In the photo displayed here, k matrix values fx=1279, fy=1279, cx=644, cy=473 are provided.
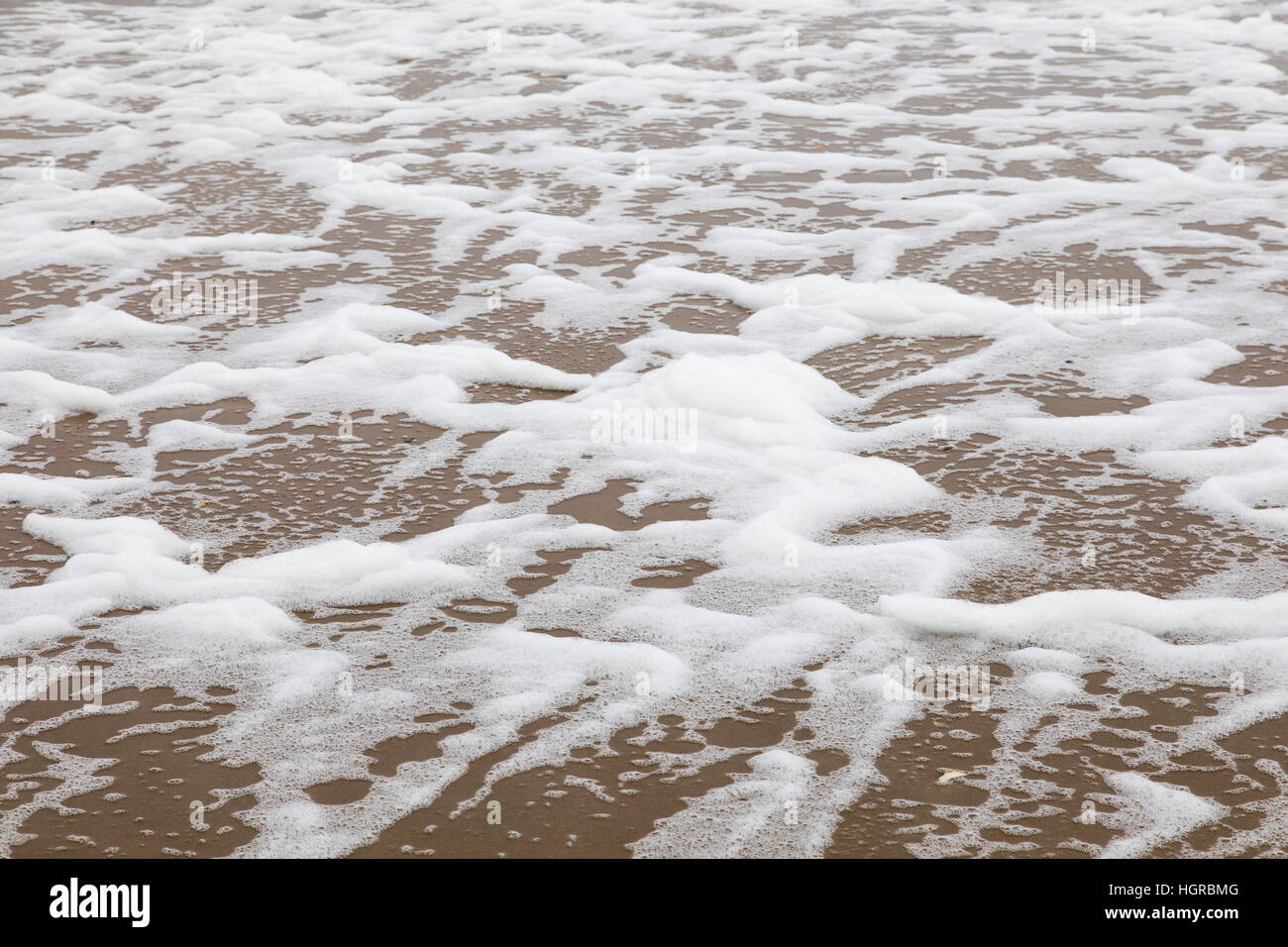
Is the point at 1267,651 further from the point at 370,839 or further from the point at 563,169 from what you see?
the point at 563,169

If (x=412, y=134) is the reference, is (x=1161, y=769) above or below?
below

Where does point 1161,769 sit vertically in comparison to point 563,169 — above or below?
below

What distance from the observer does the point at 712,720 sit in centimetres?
244

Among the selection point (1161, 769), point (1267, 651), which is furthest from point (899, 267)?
point (1161, 769)

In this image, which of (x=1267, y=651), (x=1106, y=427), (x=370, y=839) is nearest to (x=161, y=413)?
(x=370, y=839)

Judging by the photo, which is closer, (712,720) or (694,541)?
(712,720)
